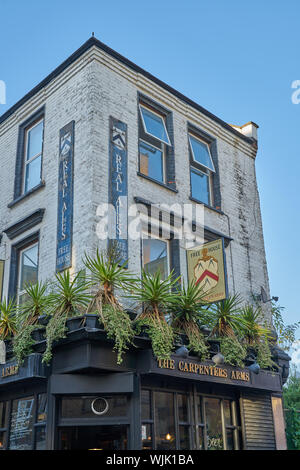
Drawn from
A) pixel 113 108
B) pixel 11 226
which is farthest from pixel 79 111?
pixel 11 226

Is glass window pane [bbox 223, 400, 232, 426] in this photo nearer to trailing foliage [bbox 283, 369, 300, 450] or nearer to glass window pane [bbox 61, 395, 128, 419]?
trailing foliage [bbox 283, 369, 300, 450]

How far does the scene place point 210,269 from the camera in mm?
11602

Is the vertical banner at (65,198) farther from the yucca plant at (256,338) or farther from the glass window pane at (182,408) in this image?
the yucca plant at (256,338)

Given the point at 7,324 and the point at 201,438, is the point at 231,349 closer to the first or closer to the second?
the point at 201,438

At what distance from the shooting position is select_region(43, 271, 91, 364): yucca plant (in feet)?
31.4

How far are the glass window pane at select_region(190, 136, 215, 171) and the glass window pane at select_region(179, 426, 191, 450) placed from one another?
6789mm

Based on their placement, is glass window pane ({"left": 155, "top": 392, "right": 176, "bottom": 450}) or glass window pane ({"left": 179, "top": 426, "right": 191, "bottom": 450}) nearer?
glass window pane ({"left": 155, "top": 392, "right": 176, "bottom": 450})

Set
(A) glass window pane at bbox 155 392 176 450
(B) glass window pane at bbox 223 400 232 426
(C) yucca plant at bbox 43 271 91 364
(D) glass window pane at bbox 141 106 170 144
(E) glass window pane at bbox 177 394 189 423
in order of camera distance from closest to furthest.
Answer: (C) yucca plant at bbox 43 271 91 364 → (A) glass window pane at bbox 155 392 176 450 → (E) glass window pane at bbox 177 394 189 423 → (B) glass window pane at bbox 223 400 232 426 → (D) glass window pane at bbox 141 106 170 144

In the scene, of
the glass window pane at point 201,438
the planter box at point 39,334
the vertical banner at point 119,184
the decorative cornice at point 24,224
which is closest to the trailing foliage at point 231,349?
the glass window pane at point 201,438

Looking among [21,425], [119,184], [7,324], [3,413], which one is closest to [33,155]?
[119,184]

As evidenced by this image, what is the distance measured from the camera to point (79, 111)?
40.6 feet

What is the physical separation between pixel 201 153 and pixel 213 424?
6968mm

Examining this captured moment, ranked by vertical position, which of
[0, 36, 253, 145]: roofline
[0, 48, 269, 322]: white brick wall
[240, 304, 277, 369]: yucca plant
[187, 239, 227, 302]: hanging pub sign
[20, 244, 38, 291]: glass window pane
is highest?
[0, 36, 253, 145]: roofline

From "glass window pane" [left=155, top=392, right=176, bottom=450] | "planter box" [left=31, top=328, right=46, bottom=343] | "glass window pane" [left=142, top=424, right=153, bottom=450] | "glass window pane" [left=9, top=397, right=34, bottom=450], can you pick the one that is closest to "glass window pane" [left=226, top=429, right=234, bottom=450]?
"glass window pane" [left=155, top=392, right=176, bottom=450]
